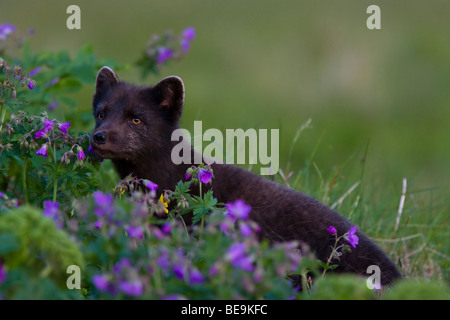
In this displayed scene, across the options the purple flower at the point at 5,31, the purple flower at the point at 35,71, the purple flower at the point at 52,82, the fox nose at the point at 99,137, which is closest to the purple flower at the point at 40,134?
the fox nose at the point at 99,137

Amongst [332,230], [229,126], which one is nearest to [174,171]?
[332,230]

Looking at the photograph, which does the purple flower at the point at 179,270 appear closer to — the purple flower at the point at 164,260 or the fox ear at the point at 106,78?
the purple flower at the point at 164,260

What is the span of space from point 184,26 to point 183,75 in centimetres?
234

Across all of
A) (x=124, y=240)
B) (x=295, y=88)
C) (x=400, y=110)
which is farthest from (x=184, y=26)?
(x=124, y=240)

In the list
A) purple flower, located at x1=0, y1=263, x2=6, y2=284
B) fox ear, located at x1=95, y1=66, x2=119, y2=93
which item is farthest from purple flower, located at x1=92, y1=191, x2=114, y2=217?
fox ear, located at x1=95, y1=66, x2=119, y2=93

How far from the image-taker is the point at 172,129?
6.56m

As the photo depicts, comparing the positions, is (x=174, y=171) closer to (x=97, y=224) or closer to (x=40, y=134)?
(x=40, y=134)

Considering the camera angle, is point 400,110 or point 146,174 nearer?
point 146,174

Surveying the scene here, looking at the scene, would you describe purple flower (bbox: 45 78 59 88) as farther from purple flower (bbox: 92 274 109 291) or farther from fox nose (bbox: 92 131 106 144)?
purple flower (bbox: 92 274 109 291)

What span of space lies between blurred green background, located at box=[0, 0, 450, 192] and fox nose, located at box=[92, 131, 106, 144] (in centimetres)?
672

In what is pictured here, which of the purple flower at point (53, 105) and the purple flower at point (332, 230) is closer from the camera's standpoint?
the purple flower at point (332, 230)

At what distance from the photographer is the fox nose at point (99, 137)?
581 centimetres

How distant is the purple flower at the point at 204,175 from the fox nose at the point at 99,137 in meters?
1.22
